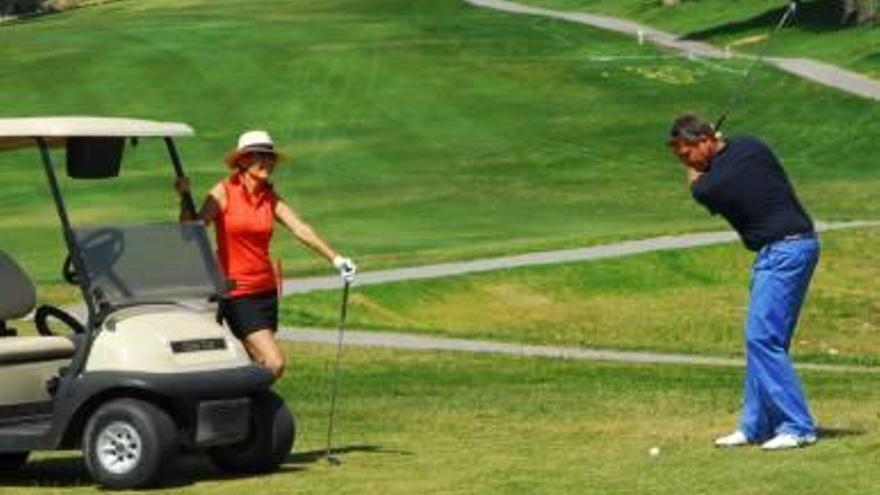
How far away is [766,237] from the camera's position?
42.2 feet

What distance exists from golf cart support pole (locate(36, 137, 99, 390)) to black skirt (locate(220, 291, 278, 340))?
0.92 meters

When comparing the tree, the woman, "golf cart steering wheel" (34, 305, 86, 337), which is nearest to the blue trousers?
the woman

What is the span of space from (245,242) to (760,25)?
55.3 meters

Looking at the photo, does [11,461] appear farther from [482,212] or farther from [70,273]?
[482,212]

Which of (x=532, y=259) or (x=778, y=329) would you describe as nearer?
(x=778, y=329)

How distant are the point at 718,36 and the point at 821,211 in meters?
30.4

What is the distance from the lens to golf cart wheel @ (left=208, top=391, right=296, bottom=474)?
12.6 m

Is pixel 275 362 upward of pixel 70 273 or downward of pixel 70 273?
downward

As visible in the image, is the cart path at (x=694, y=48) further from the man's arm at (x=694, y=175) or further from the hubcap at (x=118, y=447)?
the hubcap at (x=118, y=447)

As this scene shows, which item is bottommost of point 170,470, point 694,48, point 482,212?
point 482,212

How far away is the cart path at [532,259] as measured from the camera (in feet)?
92.0

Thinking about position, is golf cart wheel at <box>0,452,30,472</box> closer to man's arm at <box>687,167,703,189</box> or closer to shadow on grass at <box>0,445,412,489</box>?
shadow on grass at <box>0,445,412,489</box>

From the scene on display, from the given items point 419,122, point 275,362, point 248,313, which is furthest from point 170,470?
point 419,122

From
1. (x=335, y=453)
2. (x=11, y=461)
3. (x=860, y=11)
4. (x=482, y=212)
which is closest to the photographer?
(x=11, y=461)
